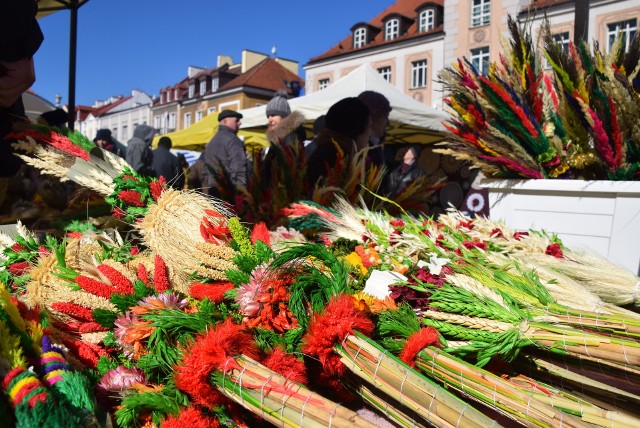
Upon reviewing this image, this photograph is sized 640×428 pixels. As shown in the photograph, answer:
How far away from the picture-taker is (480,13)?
72.6 ft

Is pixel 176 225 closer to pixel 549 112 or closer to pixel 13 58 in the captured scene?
pixel 13 58

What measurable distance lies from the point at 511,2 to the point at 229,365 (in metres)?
22.8

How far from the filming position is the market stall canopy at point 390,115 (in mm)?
6715

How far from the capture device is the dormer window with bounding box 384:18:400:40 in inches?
1035

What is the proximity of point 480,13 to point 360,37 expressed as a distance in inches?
299

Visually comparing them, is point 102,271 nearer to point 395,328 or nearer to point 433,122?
point 395,328

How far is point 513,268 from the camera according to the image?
5.23 feet

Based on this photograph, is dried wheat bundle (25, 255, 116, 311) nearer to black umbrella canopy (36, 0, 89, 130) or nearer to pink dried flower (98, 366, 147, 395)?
pink dried flower (98, 366, 147, 395)

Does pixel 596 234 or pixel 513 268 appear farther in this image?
pixel 596 234

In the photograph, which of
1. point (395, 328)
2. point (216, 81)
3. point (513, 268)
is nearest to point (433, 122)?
point (513, 268)

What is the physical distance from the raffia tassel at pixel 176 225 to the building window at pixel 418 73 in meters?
24.2

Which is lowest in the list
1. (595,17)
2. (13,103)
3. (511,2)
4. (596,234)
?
(596,234)

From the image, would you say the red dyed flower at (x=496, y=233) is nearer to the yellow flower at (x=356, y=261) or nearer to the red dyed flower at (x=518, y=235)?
the red dyed flower at (x=518, y=235)

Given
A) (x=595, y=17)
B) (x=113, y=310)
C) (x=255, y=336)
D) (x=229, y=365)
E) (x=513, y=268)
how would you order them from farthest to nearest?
(x=595, y=17), (x=513, y=268), (x=113, y=310), (x=255, y=336), (x=229, y=365)
